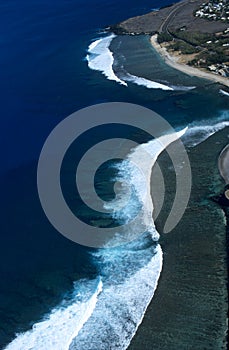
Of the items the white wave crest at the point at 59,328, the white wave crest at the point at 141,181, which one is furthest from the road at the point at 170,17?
the white wave crest at the point at 59,328

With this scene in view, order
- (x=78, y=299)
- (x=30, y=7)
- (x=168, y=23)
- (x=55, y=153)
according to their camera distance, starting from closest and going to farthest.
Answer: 1. (x=78, y=299)
2. (x=55, y=153)
3. (x=168, y=23)
4. (x=30, y=7)

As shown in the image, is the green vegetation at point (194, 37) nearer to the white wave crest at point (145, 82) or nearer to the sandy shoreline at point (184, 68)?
the sandy shoreline at point (184, 68)

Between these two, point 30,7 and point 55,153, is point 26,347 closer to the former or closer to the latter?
point 55,153

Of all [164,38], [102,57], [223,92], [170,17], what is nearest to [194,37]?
[164,38]

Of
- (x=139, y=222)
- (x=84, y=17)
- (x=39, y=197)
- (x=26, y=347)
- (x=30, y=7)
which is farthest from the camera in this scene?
(x=30, y=7)

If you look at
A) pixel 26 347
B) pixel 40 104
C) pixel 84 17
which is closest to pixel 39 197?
pixel 26 347

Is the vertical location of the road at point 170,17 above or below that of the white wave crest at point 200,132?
above
